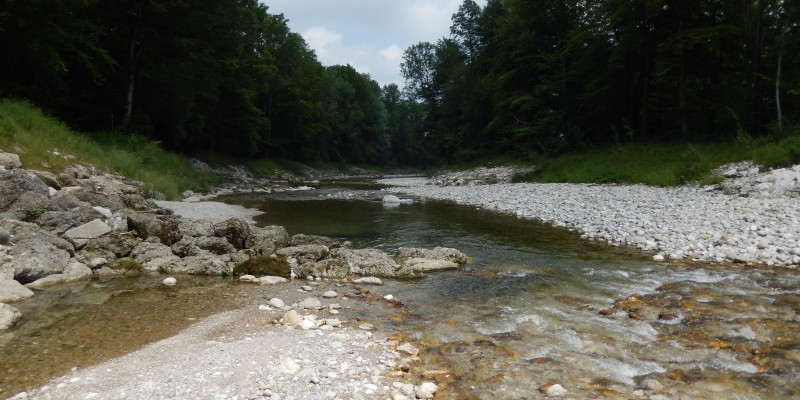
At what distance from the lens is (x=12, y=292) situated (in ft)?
18.3

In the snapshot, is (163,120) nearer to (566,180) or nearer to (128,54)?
(128,54)

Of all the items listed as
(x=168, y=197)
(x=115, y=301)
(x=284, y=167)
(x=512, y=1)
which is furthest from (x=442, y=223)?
(x=284, y=167)

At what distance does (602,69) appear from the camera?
28.7 metres

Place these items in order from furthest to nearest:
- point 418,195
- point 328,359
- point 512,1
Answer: point 512,1
point 418,195
point 328,359

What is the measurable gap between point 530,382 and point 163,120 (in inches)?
1214

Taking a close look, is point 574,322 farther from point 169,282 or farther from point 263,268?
A: point 169,282

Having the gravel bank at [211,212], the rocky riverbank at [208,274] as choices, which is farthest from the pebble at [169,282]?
the gravel bank at [211,212]

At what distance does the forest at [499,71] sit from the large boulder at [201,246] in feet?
49.6

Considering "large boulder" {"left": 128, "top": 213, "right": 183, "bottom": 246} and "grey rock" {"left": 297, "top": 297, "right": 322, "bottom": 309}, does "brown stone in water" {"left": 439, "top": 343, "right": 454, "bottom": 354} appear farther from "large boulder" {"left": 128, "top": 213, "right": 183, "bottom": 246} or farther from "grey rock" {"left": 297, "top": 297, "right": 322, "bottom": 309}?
"large boulder" {"left": 128, "top": 213, "right": 183, "bottom": 246}

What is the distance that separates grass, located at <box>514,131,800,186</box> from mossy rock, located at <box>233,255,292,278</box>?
16265mm

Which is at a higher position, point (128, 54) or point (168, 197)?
point (128, 54)

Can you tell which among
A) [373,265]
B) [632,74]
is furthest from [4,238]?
[632,74]

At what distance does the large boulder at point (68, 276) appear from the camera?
245 inches

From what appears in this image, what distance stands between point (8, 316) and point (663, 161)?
2319 centimetres
